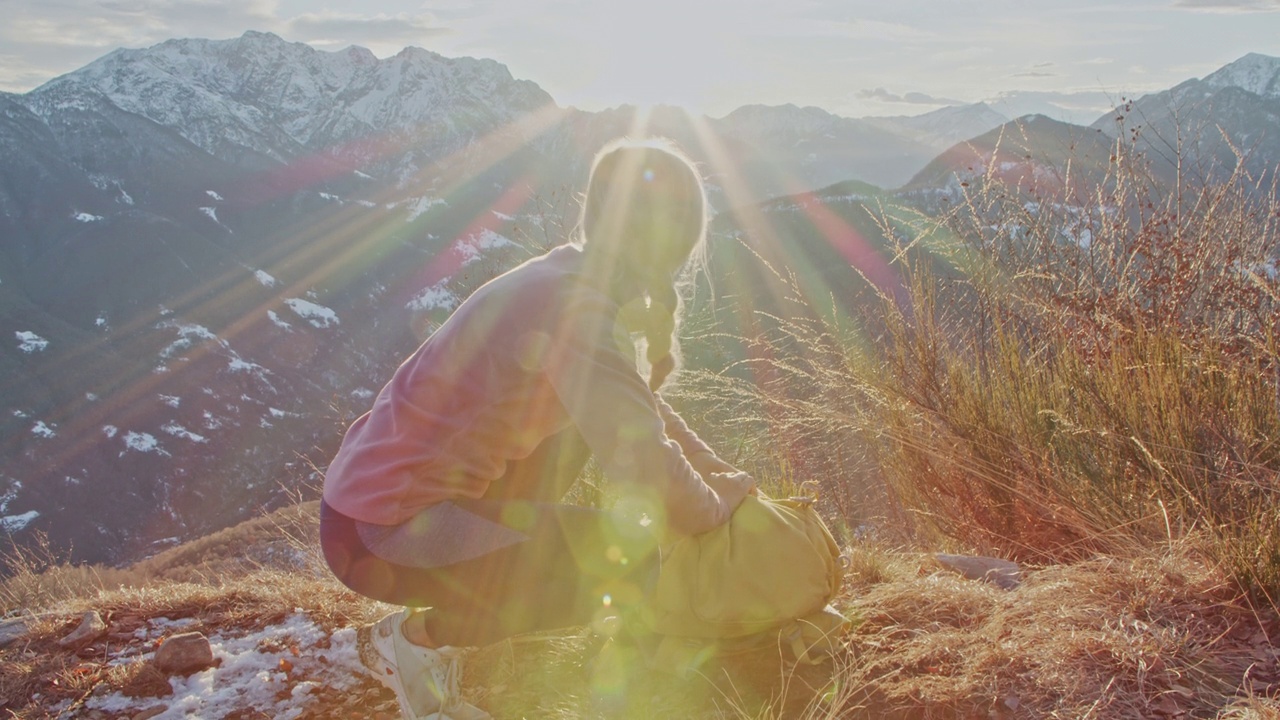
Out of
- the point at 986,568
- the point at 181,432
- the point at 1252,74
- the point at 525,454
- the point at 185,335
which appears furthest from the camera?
the point at 185,335

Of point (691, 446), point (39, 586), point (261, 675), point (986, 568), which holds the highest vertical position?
point (691, 446)

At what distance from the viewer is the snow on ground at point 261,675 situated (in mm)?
2006

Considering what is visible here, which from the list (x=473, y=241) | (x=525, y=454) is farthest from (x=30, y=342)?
(x=525, y=454)

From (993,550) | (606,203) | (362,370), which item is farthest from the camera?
(362,370)

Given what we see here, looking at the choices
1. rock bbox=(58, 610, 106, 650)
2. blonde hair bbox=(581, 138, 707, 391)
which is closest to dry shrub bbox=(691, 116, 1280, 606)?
blonde hair bbox=(581, 138, 707, 391)

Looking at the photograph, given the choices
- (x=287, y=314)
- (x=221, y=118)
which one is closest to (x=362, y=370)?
(x=287, y=314)

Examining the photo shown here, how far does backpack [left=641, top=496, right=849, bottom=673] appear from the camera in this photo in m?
1.86

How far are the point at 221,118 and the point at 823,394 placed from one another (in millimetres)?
205063

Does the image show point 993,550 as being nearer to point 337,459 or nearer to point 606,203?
point 606,203

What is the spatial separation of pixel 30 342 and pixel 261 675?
109787mm

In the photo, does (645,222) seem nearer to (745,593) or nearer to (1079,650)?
(745,593)

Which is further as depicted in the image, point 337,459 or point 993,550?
point 993,550

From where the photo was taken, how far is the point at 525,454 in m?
1.76

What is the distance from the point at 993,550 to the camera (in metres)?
2.51
